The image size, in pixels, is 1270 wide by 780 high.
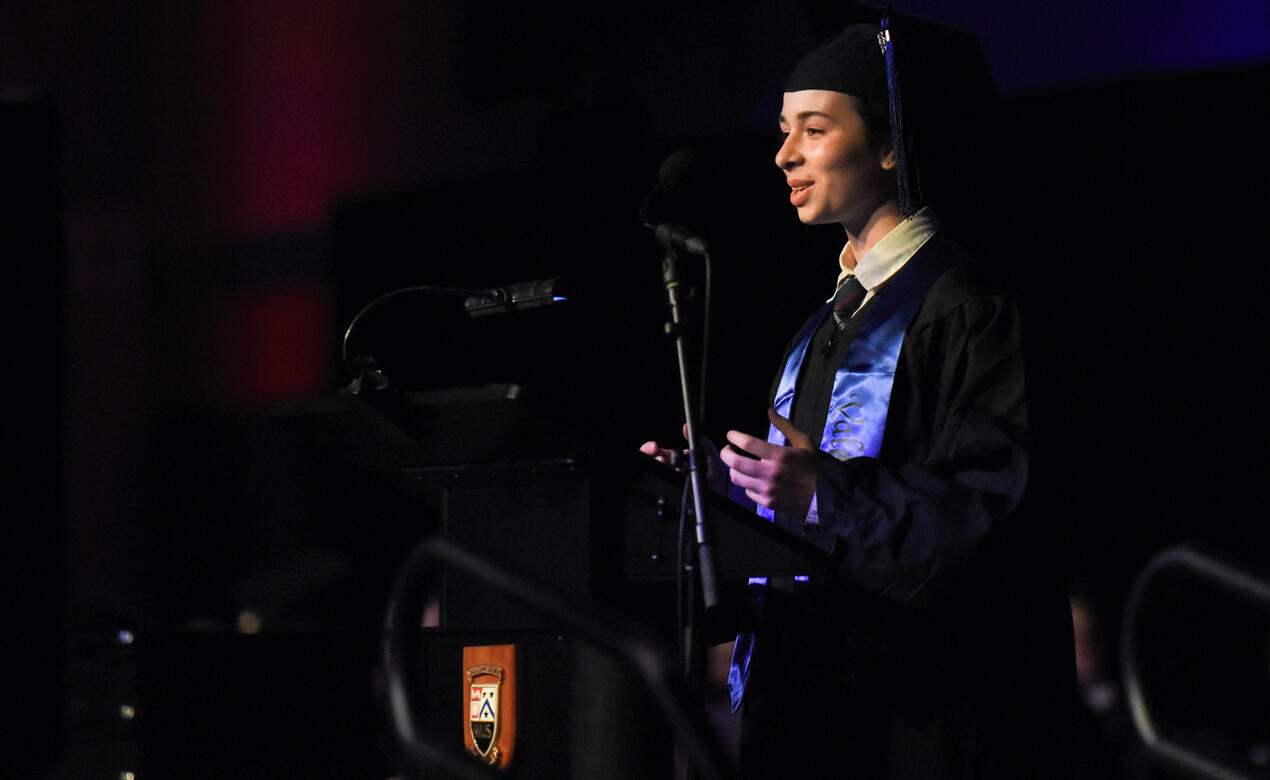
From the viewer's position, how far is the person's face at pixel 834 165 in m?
2.46

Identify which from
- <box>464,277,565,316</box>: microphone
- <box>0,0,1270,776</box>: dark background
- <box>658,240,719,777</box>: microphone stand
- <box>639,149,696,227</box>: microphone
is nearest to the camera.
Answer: <box>658,240,719,777</box>: microphone stand

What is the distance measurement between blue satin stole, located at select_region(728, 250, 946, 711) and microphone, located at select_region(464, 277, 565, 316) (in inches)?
23.6

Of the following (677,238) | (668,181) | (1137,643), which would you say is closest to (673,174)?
(668,181)

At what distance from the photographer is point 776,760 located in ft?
6.93

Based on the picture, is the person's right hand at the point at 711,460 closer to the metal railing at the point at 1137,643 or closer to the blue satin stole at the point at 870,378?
the blue satin stole at the point at 870,378

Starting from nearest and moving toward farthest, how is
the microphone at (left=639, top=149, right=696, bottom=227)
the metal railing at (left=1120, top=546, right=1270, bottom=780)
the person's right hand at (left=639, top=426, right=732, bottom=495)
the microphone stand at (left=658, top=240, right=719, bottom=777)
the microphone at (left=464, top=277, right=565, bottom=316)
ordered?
the metal railing at (left=1120, top=546, right=1270, bottom=780) → the microphone stand at (left=658, top=240, right=719, bottom=777) → the microphone at (left=464, top=277, right=565, bottom=316) → the microphone at (left=639, top=149, right=696, bottom=227) → the person's right hand at (left=639, top=426, right=732, bottom=495)

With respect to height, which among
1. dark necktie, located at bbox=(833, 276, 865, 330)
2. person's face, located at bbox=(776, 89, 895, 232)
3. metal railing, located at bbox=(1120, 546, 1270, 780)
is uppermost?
person's face, located at bbox=(776, 89, 895, 232)

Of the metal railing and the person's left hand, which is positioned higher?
the person's left hand

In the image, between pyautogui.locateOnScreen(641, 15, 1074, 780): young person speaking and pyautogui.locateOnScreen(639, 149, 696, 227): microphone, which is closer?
pyautogui.locateOnScreen(641, 15, 1074, 780): young person speaking

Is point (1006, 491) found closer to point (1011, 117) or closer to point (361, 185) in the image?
point (1011, 117)

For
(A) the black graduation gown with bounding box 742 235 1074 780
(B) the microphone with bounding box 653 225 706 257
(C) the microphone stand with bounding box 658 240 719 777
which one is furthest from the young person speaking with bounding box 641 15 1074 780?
(B) the microphone with bounding box 653 225 706 257

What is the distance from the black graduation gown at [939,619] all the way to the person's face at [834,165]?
0.39 m

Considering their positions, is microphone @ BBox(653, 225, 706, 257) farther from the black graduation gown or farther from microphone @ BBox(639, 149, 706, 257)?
the black graduation gown

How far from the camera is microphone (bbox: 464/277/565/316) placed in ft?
6.08
